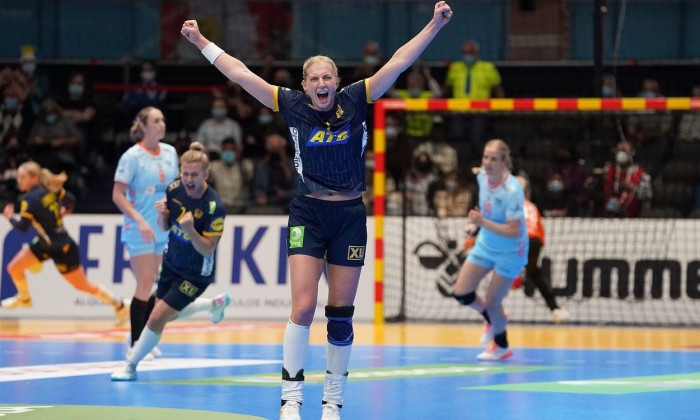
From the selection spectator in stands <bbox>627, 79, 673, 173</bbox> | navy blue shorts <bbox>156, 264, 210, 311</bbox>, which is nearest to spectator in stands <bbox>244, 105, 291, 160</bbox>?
spectator in stands <bbox>627, 79, 673, 173</bbox>

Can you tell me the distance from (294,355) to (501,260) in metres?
4.40

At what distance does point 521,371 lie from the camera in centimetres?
984

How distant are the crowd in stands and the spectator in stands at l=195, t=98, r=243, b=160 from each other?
0.02 metres

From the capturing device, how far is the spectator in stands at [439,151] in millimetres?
17266

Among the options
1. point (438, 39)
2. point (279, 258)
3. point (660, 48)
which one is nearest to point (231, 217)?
point (279, 258)

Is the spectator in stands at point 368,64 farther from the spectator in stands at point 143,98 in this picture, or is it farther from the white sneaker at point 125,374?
the white sneaker at point 125,374

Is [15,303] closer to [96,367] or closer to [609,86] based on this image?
[96,367]

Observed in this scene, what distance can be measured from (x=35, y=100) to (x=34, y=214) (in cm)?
580

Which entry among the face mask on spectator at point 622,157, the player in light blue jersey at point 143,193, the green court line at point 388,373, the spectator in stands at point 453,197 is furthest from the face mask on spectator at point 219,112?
the green court line at point 388,373

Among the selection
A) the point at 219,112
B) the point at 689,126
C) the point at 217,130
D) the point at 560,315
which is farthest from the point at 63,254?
the point at 689,126

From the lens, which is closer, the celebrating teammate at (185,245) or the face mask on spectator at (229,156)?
the celebrating teammate at (185,245)

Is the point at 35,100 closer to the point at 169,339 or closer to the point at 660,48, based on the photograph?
the point at 169,339

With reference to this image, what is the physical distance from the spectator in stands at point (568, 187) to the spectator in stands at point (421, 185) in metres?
1.62

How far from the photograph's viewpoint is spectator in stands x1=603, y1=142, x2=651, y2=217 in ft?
52.3
